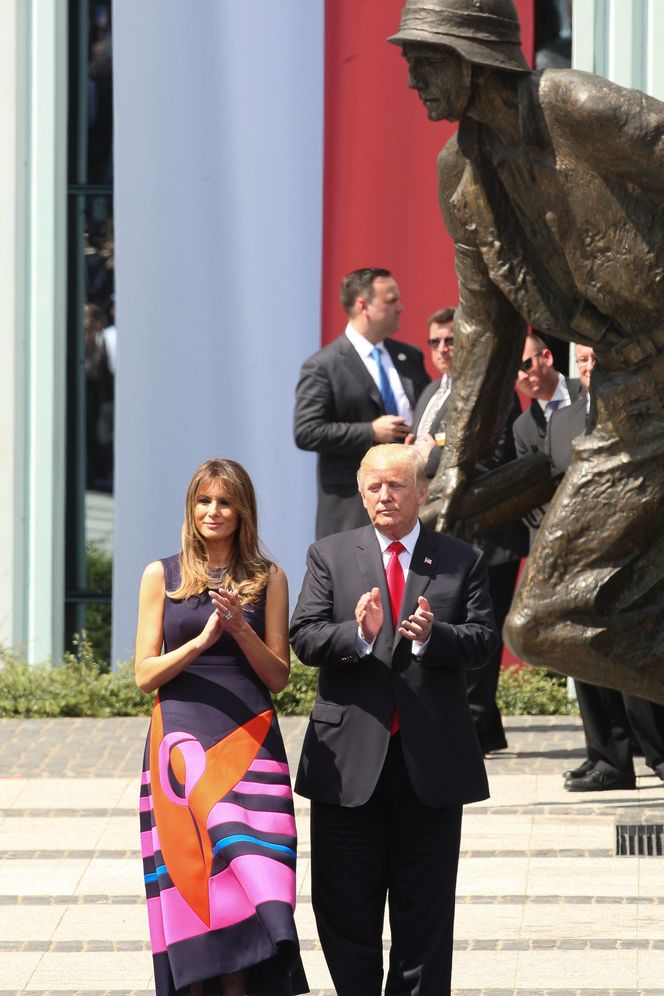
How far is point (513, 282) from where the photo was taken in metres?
6.78

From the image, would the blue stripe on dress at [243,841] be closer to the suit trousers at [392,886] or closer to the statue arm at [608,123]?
the suit trousers at [392,886]

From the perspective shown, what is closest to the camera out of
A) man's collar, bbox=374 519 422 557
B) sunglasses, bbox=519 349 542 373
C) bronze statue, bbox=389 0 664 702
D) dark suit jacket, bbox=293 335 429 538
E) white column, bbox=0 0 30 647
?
man's collar, bbox=374 519 422 557

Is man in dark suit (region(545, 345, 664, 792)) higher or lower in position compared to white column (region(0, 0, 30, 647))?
lower

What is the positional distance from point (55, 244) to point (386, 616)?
6.03 metres

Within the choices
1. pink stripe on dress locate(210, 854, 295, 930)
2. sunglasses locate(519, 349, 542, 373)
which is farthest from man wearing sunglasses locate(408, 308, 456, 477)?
pink stripe on dress locate(210, 854, 295, 930)

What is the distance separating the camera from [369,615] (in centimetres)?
531

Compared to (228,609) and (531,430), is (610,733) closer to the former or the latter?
(531,430)

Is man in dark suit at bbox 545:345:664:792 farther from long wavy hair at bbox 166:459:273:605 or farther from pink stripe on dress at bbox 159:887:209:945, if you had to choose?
pink stripe on dress at bbox 159:887:209:945

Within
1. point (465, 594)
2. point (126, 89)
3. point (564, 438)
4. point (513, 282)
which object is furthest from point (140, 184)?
point (465, 594)

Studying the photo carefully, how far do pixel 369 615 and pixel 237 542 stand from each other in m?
0.55

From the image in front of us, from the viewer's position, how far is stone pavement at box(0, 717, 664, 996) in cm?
621

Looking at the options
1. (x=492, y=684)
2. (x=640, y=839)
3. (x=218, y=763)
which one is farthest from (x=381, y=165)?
(x=218, y=763)

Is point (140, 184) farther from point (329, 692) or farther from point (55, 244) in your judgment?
point (329, 692)

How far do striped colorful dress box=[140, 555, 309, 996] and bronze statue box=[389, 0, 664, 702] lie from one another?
1.29 meters
